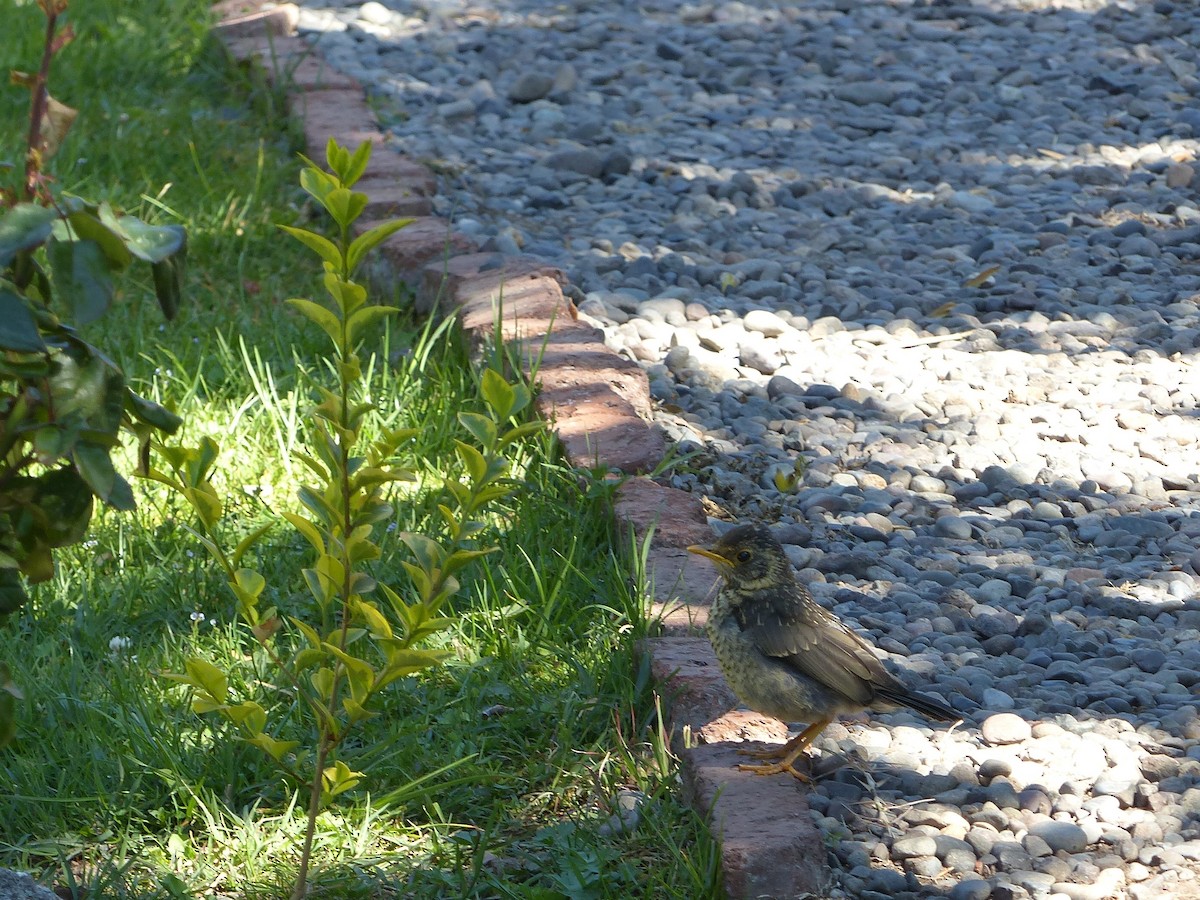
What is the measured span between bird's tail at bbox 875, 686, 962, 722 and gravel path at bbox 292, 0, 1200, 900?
0.15 m

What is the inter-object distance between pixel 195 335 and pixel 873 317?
2.41 metres

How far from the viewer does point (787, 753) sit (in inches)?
116

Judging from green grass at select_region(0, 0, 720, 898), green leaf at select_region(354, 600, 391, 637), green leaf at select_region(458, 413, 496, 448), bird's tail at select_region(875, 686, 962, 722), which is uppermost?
green leaf at select_region(458, 413, 496, 448)

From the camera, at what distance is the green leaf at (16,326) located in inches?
74.2

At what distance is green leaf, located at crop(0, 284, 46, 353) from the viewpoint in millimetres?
1886

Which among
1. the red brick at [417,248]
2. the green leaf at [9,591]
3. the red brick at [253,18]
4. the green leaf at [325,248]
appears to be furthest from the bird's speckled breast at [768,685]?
the red brick at [253,18]

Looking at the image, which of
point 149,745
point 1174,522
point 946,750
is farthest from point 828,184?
point 149,745

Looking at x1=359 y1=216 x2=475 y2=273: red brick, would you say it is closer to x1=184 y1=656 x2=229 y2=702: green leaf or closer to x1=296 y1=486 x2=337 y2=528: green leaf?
x1=296 y1=486 x2=337 y2=528: green leaf

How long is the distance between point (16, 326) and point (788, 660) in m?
1.68

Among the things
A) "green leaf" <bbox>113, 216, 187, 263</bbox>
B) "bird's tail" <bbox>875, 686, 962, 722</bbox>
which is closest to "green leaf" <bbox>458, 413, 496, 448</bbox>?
"green leaf" <bbox>113, 216, 187, 263</bbox>

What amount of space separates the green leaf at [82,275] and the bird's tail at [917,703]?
174 cm

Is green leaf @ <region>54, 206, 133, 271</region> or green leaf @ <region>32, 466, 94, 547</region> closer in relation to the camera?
green leaf @ <region>54, 206, 133, 271</region>

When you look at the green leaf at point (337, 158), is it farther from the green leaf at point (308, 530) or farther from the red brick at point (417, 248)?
the red brick at point (417, 248)

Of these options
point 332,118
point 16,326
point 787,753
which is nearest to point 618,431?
point 787,753
